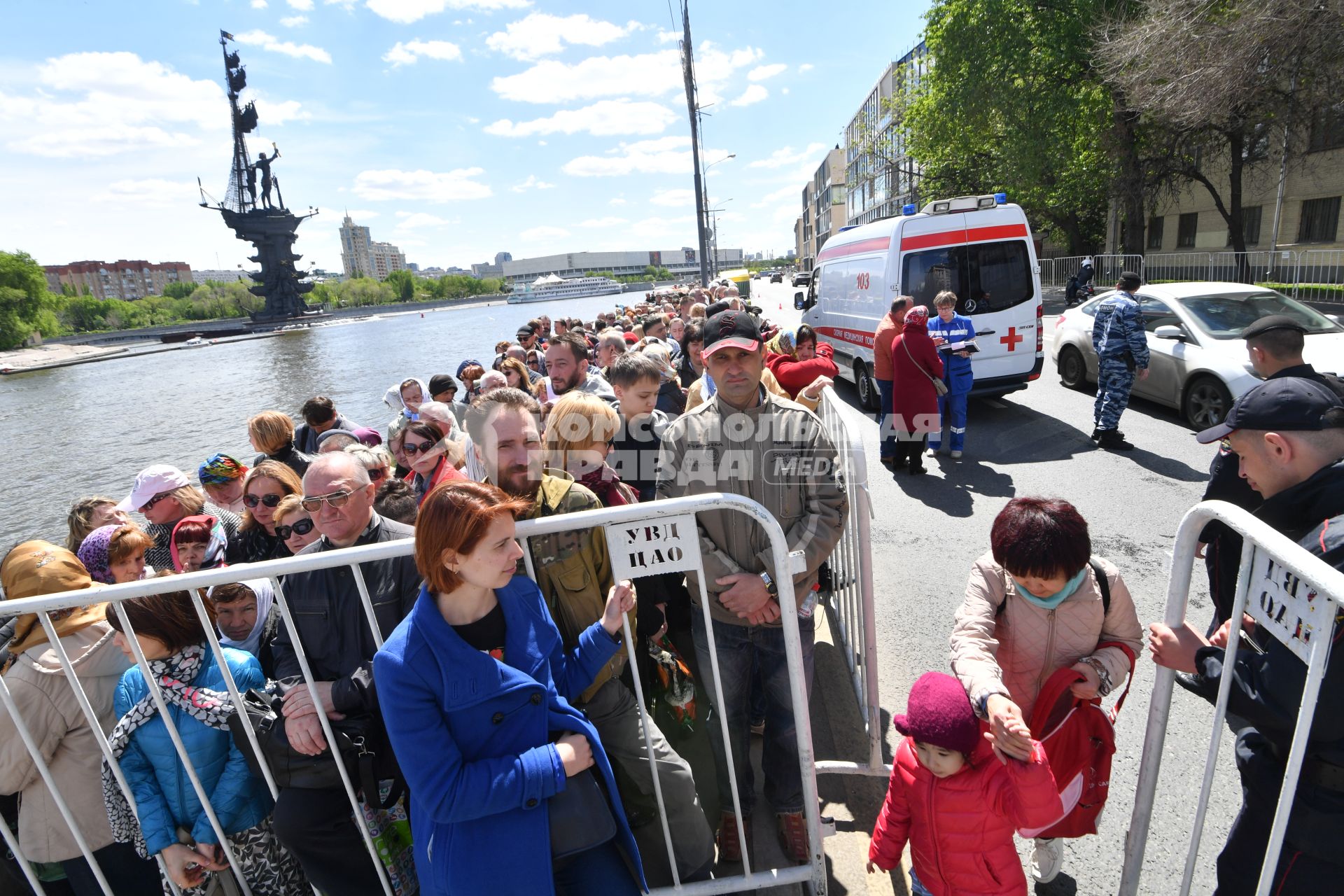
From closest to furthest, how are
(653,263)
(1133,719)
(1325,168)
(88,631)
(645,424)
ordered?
1. (88,631)
2. (1133,719)
3. (645,424)
4. (1325,168)
5. (653,263)

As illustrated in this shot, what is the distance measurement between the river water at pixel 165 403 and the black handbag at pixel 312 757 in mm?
6280

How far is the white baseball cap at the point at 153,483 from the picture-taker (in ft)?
11.5

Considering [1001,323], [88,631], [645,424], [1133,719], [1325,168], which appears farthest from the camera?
[1325,168]

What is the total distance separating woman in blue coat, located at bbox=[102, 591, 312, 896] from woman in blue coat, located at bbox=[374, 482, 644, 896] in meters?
0.82

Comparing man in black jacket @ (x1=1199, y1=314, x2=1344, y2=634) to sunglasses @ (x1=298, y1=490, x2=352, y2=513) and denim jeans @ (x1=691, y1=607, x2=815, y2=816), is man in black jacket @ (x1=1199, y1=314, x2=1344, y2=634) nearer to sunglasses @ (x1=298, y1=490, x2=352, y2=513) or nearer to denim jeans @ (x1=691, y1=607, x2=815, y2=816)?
denim jeans @ (x1=691, y1=607, x2=815, y2=816)

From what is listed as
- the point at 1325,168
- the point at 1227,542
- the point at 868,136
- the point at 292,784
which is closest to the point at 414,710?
the point at 292,784

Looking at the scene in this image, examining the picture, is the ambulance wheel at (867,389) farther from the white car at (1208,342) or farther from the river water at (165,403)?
the river water at (165,403)

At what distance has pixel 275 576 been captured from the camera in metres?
2.03

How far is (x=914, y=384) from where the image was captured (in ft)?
21.8

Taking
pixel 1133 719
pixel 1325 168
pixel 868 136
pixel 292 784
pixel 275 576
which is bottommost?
pixel 1133 719

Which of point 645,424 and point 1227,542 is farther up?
point 645,424

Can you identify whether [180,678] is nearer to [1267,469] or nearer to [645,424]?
[645,424]

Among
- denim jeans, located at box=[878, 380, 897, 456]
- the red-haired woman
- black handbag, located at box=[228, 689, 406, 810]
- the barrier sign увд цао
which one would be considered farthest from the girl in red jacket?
denim jeans, located at box=[878, 380, 897, 456]

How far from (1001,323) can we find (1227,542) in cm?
615
